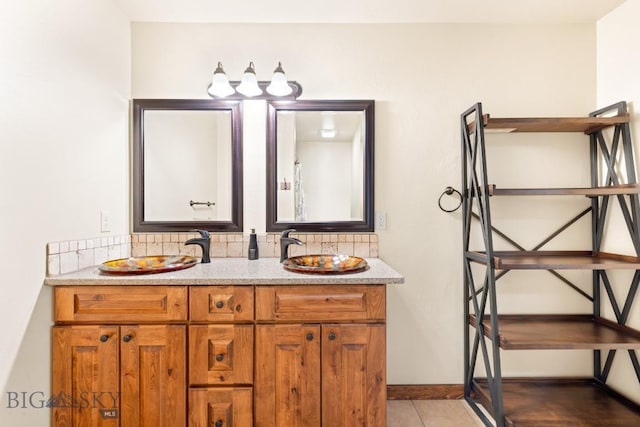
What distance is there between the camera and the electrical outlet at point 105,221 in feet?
5.92

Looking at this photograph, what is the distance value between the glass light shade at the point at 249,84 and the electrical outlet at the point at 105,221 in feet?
3.54

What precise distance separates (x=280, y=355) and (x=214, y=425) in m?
0.45

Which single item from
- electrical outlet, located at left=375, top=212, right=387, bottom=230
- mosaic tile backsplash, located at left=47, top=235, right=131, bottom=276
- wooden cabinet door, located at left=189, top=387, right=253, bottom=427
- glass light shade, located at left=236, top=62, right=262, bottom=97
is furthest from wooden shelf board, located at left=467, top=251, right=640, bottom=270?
mosaic tile backsplash, located at left=47, top=235, right=131, bottom=276

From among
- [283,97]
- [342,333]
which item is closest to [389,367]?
[342,333]

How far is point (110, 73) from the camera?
187cm

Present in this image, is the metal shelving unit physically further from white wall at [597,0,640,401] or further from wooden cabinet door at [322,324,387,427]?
wooden cabinet door at [322,324,387,427]

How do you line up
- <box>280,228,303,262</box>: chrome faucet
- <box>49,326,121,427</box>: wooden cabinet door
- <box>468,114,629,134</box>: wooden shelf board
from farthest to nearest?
<box>280,228,303,262</box>: chrome faucet
<box>468,114,629,134</box>: wooden shelf board
<box>49,326,121,427</box>: wooden cabinet door

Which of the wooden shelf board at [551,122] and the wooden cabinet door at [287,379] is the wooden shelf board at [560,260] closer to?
the wooden shelf board at [551,122]

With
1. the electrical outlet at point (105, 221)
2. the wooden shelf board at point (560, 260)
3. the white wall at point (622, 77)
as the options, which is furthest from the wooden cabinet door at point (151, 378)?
the white wall at point (622, 77)

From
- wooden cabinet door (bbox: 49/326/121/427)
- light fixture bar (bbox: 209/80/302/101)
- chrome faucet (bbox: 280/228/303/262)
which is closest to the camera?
wooden cabinet door (bbox: 49/326/121/427)

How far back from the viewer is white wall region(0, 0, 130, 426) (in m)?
1.28

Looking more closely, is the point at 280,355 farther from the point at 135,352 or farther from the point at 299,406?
the point at 135,352

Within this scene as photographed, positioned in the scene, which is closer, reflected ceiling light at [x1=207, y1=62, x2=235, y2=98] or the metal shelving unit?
the metal shelving unit

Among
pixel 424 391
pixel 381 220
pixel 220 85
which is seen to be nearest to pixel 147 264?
pixel 220 85
